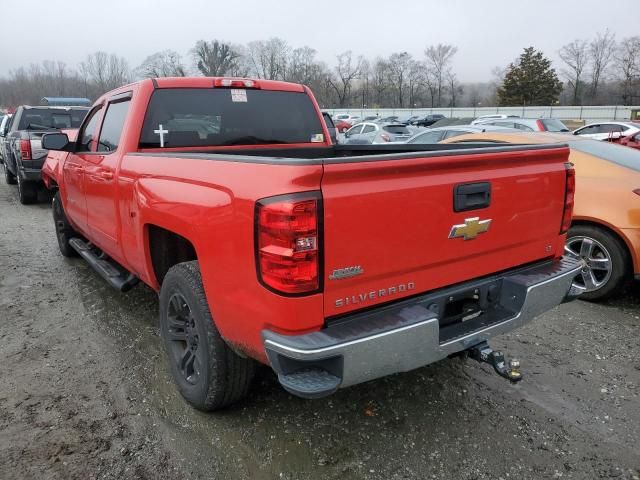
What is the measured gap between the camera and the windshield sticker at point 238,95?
399cm

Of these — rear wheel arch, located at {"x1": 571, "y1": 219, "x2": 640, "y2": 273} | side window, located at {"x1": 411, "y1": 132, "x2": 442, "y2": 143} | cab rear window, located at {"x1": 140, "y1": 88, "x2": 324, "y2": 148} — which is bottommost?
rear wheel arch, located at {"x1": 571, "y1": 219, "x2": 640, "y2": 273}

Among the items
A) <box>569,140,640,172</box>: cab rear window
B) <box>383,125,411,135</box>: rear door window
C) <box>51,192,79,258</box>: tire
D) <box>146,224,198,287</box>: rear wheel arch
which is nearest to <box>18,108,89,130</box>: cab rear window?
<box>51,192,79,258</box>: tire

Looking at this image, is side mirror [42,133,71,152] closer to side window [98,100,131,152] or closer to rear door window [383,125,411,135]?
side window [98,100,131,152]

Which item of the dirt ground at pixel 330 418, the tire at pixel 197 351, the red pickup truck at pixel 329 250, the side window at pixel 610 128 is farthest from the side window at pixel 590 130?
the tire at pixel 197 351

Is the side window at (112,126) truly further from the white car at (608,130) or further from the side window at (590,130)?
the side window at (590,130)

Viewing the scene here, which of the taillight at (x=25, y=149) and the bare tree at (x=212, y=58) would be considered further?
the bare tree at (x=212, y=58)

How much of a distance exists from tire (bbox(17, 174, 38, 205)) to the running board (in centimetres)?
546

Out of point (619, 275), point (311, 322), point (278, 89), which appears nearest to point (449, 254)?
point (311, 322)

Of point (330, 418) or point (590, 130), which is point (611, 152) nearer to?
point (330, 418)

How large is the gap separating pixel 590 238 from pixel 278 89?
3.20 m

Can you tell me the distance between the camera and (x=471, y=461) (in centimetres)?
259

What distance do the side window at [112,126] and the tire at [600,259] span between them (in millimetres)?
3919

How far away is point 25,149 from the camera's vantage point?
953 cm

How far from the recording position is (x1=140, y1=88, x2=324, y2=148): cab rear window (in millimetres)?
3697
